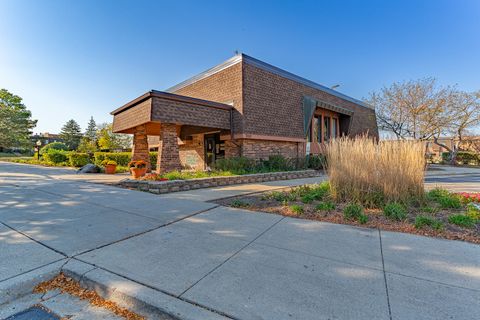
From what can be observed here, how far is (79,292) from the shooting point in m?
2.12

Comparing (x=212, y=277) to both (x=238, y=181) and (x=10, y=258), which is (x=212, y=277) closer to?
(x=10, y=258)

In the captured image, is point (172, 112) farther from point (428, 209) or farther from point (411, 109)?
point (411, 109)

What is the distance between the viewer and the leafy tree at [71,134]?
4753 centimetres

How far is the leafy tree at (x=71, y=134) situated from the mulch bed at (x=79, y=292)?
56.4 meters

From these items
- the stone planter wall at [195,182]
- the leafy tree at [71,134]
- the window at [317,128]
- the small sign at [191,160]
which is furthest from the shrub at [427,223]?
the leafy tree at [71,134]

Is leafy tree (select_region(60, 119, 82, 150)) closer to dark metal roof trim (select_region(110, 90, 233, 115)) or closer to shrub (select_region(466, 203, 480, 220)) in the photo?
dark metal roof trim (select_region(110, 90, 233, 115))

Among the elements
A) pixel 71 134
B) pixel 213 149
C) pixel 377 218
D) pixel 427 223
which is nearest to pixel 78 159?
pixel 213 149

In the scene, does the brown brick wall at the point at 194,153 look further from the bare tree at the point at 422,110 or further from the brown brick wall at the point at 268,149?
the bare tree at the point at 422,110

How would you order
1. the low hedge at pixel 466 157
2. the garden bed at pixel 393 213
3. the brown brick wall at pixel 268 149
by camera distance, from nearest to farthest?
the garden bed at pixel 393 213
the brown brick wall at pixel 268 149
the low hedge at pixel 466 157

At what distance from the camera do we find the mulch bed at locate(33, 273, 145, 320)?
1841 millimetres

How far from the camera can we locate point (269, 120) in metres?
11.4

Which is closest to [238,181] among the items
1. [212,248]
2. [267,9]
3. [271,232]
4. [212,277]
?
[271,232]

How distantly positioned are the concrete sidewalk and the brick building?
483 cm

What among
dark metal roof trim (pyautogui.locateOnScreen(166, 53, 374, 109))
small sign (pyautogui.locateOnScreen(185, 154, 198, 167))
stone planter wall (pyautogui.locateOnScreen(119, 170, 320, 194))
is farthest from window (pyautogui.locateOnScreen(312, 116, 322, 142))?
small sign (pyautogui.locateOnScreen(185, 154, 198, 167))
